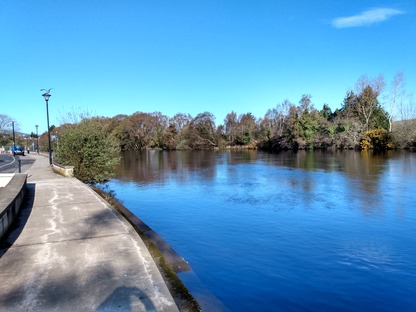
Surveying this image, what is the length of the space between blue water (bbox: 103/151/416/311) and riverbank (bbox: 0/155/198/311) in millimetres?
1554

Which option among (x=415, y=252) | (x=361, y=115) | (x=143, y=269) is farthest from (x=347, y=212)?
(x=361, y=115)

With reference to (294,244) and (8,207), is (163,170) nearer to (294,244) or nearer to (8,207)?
(294,244)

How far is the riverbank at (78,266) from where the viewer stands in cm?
385

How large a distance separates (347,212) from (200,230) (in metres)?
5.49

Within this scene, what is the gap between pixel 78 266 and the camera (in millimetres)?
4875

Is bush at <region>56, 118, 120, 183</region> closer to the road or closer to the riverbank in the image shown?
the road

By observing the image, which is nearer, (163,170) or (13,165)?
(13,165)

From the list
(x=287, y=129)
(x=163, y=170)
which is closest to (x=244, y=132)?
(x=287, y=129)

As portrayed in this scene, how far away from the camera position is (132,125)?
100812mm

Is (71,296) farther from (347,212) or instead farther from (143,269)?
(347,212)

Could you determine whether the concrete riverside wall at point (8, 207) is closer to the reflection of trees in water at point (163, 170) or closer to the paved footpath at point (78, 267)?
the paved footpath at point (78, 267)

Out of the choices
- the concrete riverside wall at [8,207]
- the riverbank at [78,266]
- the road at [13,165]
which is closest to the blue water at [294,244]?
the riverbank at [78,266]

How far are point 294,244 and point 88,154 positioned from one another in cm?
1279

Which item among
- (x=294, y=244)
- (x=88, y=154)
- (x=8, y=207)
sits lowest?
(x=294, y=244)
